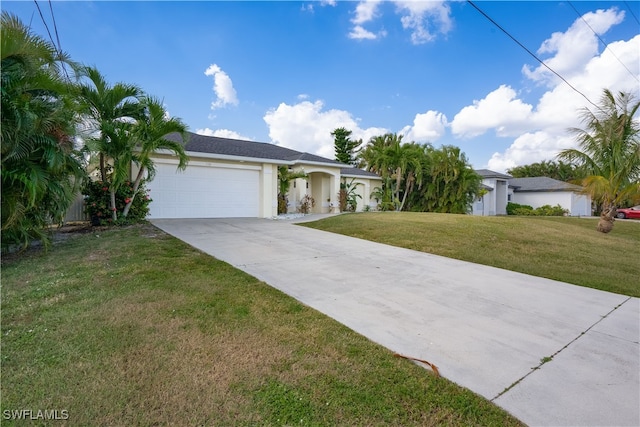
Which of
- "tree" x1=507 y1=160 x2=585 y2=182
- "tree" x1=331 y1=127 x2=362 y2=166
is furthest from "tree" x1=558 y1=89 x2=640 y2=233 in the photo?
"tree" x1=507 y1=160 x2=585 y2=182

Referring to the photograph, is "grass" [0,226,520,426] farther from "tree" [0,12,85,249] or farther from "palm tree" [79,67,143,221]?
"palm tree" [79,67,143,221]

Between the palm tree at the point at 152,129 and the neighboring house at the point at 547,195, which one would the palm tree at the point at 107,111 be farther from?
the neighboring house at the point at 547,195

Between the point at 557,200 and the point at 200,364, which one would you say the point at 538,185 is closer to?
the point at 557,200

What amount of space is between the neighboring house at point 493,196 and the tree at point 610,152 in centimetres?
1306

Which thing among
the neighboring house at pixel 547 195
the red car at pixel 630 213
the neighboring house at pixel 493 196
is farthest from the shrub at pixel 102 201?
the red car at pixel 630 213

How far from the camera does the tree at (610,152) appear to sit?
39.8 ft

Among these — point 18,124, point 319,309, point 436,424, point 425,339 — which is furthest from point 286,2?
point 436,424

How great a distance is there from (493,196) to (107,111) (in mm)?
28844

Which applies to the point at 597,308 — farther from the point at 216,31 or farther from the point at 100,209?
the point at 100,209

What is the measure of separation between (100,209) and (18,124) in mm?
5612

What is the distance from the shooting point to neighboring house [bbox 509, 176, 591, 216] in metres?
28.2

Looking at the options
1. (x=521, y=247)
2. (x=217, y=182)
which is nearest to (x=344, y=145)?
(x=217, y=182)

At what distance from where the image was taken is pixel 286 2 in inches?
371

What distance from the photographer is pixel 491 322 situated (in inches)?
Answer: 148
